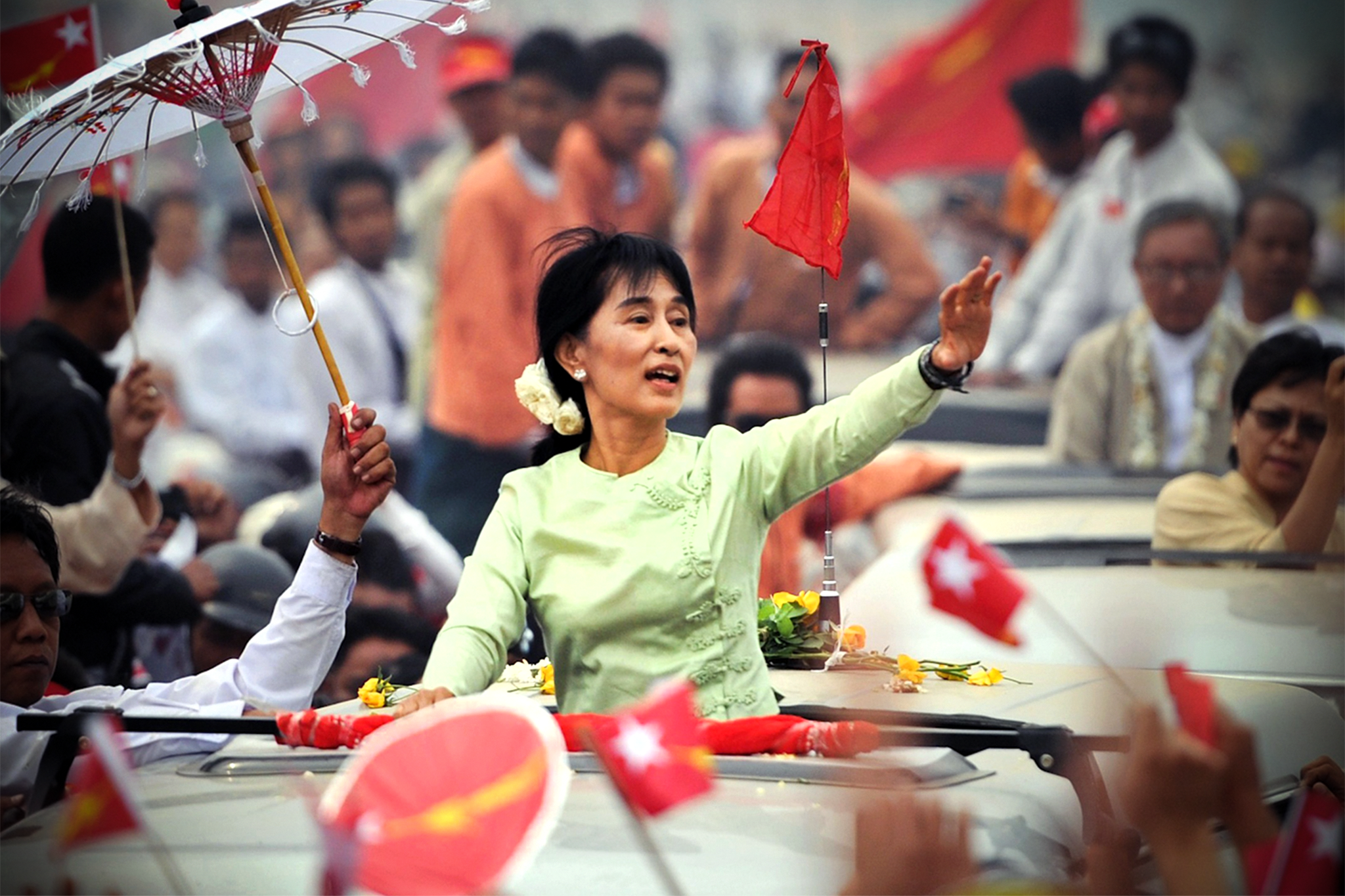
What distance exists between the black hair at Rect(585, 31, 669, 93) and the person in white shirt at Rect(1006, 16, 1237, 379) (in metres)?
2.34

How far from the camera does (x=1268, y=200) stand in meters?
8.70

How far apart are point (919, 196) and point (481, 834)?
8.54 meters

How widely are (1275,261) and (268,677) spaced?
21.0 feet

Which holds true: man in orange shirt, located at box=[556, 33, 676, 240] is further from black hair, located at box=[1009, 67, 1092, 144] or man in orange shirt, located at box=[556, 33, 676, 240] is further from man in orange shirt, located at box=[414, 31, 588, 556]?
black hair, located at box=[1009, 67, 1092, 144]

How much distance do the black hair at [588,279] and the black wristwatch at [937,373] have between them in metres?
0.58

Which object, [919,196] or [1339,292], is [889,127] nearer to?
[919,196]

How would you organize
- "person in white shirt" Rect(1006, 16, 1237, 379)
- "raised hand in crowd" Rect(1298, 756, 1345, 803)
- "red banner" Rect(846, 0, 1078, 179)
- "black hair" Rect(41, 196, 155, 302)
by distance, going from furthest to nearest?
"red banner" Rect(846, 0, 1078, 179) → "person in white shirt" Rect(1006, 16, 1237, 379) → "black hair" Rect(41, 196, 155, 302) → "raised hand in crowd" Rect(1298, 756, 1345, 803)

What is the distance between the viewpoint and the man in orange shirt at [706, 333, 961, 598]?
6531mm

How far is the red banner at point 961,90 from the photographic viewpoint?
32.9 feet

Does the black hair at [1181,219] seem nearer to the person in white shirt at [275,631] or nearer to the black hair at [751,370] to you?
the black hair at [751,370]

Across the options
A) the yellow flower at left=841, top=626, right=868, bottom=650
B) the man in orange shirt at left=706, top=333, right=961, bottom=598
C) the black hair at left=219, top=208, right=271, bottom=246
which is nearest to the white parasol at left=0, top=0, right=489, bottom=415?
the yellow flower at left=841, top=626, right=868, bottom=650

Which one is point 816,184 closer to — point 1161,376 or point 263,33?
point 263,33

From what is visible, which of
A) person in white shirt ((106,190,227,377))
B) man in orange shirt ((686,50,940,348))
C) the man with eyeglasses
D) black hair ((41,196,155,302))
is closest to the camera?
black hair ((41,196,155,302))

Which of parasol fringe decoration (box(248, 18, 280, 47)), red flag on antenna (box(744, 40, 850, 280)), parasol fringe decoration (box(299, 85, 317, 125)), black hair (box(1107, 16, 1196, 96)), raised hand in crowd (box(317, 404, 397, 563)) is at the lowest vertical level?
raised hand in crowd (box(317, 404, 397, 563))
